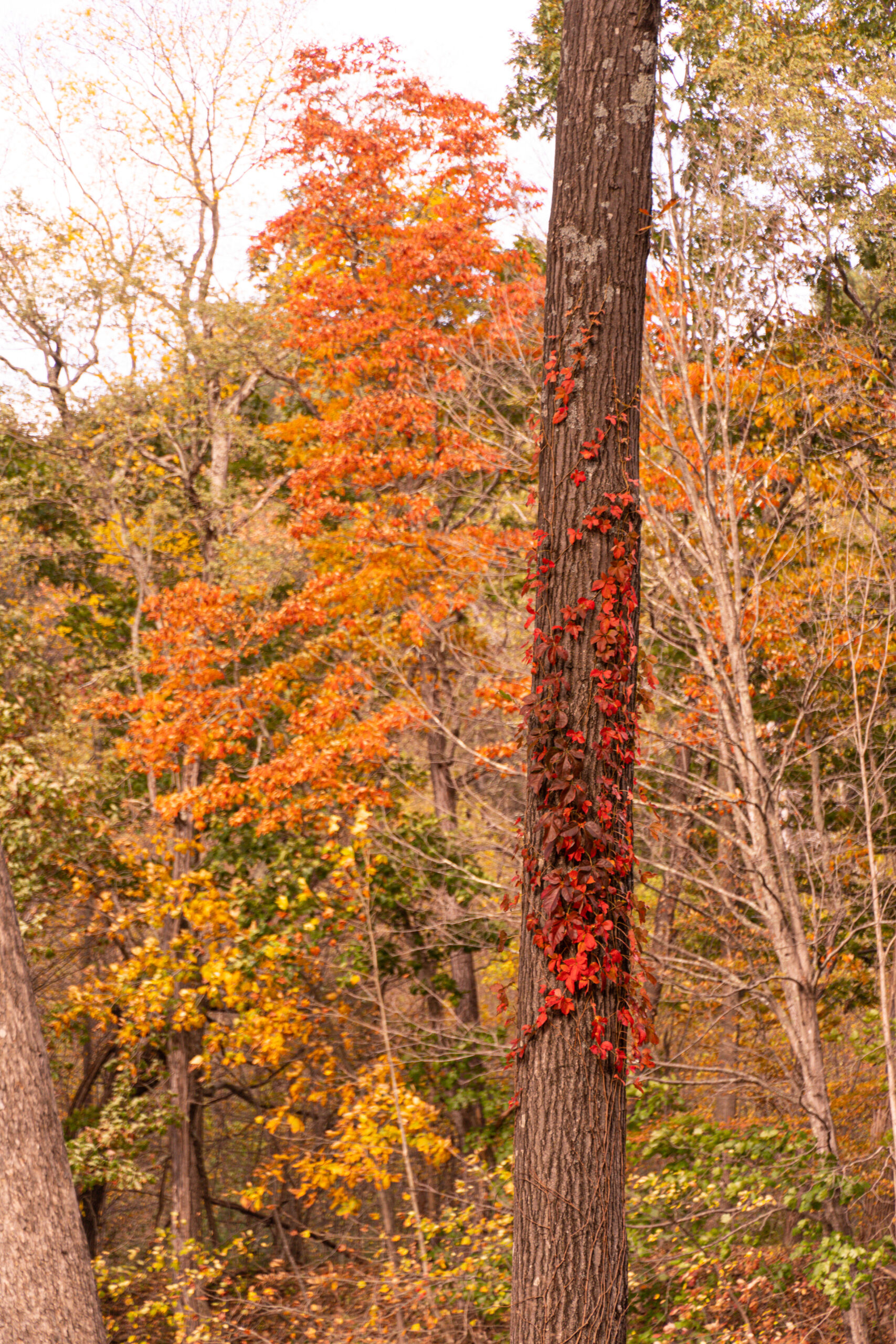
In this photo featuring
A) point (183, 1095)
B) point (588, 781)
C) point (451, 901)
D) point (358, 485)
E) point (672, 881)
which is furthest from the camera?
point (358, 485)

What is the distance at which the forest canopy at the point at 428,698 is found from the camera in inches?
249

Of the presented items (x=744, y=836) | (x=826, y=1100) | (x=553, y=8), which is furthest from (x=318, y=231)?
(x=826, y=1100)

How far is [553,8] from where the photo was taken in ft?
31.8

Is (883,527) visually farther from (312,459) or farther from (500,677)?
(312,459)

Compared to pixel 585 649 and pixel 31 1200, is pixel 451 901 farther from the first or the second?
pixel 585 649

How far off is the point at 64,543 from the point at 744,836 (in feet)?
30.3

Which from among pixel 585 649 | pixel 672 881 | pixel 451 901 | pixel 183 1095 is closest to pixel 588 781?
pixel 585 649

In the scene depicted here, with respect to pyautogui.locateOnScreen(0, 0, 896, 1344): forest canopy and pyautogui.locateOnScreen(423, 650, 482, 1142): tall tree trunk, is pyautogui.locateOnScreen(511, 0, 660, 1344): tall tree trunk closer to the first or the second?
pyautogui.locateOnScreen(0, 0, 896, 1344): forest canopy

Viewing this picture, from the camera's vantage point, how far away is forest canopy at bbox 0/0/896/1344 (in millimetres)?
6320

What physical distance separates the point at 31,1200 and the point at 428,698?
22.3 feet

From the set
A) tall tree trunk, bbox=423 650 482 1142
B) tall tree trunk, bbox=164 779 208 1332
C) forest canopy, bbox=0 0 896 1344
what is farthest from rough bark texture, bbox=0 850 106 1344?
tall tree trunk, bbox=423 650 482 1142

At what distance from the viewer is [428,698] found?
1124cm

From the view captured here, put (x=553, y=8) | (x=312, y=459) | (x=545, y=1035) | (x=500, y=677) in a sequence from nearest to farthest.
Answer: (x=545, y=1035) → (x=500, y=677) → (x=553, y=8) → (x=312, y=459)

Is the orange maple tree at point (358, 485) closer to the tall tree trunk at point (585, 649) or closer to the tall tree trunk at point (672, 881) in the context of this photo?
the tall tree trunk at point (672, 881)
